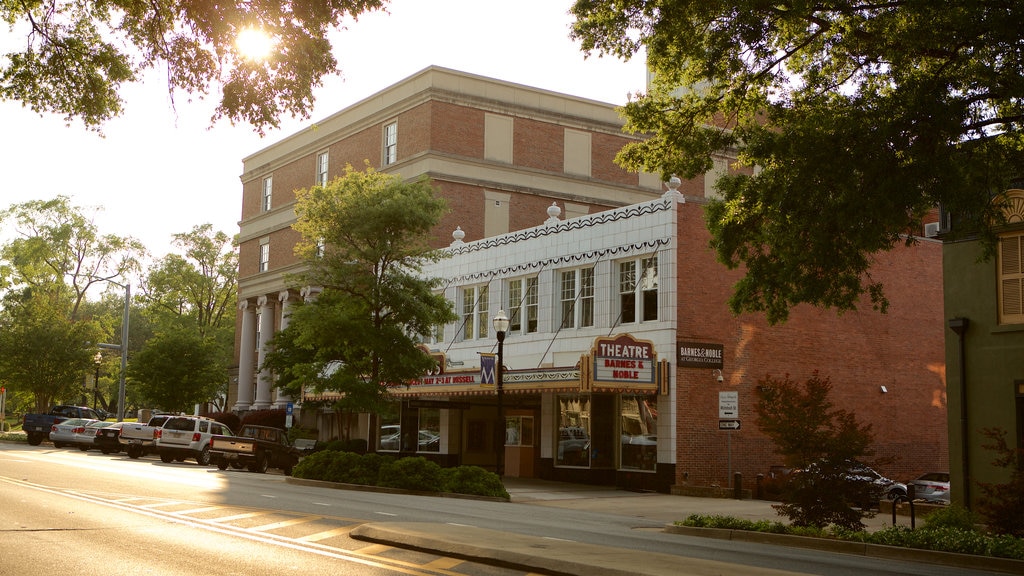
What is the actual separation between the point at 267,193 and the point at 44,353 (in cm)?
1513

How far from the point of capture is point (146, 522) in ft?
49.1

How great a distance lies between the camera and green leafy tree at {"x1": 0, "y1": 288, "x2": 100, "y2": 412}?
5781 cm

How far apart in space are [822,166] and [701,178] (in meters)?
35.5

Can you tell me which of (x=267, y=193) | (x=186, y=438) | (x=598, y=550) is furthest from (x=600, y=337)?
(x=267, y=193)

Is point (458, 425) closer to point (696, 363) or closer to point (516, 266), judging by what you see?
point (516, 266)

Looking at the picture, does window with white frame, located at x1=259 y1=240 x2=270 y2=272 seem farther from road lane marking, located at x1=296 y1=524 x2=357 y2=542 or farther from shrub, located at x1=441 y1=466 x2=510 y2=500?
road lane marking, located at x1=296 y1=524 x2=357 y2=542

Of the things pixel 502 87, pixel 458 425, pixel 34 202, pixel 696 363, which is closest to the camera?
pixel 696 363

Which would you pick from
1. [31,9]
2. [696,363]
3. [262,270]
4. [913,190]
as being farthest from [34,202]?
[913,190]

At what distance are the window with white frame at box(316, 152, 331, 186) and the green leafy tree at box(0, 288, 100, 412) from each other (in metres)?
17.1

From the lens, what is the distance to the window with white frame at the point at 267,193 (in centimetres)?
6066

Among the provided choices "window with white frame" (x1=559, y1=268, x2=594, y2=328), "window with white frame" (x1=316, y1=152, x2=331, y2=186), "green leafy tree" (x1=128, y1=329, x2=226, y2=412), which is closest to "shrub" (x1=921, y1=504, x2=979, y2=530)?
"window with white frame" (x1=559, y1=268, x2=594, y2=328)

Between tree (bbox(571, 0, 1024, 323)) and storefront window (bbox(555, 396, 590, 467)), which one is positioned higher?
tree (bbox(571, 0, 1024, 323))

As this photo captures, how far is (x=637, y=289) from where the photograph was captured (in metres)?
32.8

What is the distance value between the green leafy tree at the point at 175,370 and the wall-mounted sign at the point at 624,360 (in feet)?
99.3
